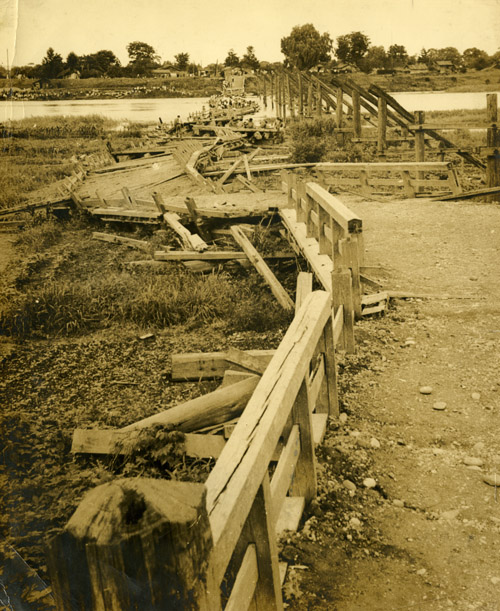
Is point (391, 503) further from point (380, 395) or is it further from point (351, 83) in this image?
point (351, 83)

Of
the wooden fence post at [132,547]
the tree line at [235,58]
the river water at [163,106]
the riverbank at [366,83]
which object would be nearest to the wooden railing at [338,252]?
the tree line at [235,58]

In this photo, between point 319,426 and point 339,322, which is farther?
point 339,322

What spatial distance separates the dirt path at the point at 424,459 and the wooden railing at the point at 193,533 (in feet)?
1.54

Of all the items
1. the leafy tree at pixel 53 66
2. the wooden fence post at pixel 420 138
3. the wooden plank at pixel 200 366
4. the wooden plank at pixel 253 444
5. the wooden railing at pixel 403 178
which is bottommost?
the wooden plank at pixel 200 366

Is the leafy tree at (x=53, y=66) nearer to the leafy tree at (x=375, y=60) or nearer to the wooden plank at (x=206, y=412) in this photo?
the wooden plank at (x=206, y=412)

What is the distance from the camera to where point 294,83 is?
30.5 metres

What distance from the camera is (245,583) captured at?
77.4 inches

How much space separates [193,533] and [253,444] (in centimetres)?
93

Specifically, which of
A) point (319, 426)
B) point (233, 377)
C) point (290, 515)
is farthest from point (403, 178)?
point (290, 515)

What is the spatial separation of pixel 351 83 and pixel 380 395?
1334cm

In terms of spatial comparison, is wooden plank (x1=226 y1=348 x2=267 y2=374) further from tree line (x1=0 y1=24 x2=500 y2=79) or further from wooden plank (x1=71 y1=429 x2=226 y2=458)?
Answer: tree line (x1=0 y1=24 x2=500 y2=79)

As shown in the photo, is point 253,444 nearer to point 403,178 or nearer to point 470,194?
point 470,194

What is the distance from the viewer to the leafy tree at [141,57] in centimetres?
711

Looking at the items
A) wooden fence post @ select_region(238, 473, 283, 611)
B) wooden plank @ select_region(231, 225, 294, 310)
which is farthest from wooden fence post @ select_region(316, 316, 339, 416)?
wooden plank @ select_region(231, 225, 294, 310)
